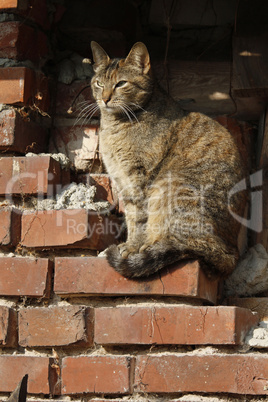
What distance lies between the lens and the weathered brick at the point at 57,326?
1930 millimetres

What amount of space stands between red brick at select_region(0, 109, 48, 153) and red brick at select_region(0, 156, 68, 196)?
87mm

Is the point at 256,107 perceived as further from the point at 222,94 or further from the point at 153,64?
the point at 153,64

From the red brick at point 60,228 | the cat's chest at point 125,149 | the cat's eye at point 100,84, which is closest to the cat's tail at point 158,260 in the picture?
the red brick at point 60,228

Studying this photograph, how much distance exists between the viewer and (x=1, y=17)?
7.82ft

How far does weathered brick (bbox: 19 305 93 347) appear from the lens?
193cm

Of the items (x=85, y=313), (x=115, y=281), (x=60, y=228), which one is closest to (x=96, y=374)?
(x=85, y=313)

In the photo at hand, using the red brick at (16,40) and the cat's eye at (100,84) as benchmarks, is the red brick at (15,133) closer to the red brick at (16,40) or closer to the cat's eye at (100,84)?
the red brick at (16,40)

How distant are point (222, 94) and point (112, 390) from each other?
1409 millimetres

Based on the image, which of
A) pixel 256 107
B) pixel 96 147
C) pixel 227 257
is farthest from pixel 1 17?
pixel 227 257

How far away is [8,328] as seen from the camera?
198cm

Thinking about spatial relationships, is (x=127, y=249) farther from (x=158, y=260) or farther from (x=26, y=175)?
(x=26, y=175)

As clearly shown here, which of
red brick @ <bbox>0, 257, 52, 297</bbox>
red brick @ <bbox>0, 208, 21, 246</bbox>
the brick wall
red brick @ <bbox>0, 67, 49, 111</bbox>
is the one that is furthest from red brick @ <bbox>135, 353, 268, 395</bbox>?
red brick @ <bbox>0, 67, 49, 111</bbox>

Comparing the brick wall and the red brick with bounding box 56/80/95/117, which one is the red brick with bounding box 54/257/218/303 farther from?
the red brick with bounding box 56/80/95/117

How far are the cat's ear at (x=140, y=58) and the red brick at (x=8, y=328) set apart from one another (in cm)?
127
